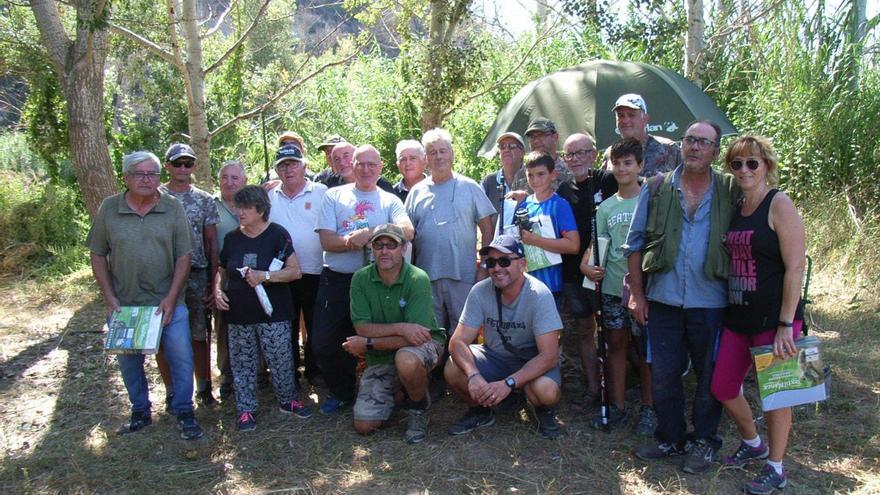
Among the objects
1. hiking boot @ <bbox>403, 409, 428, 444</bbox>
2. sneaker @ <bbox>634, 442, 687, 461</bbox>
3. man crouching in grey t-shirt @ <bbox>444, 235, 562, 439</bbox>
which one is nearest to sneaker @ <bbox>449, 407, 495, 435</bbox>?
man crouching in grey t-shirt @ <bbox>444, 235, 562, 439</bbox>

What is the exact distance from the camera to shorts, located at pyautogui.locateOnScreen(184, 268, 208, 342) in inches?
195

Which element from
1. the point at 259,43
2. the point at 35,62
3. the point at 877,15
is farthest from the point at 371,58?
the point at 259,43

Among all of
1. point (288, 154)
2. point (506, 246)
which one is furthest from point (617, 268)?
point (288, 154)

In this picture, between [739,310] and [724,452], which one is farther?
[724,452]

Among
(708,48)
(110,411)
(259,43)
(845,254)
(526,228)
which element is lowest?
(110,411)

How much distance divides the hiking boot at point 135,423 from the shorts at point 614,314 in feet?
10.4

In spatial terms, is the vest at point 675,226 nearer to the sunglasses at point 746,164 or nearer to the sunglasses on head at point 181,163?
the sunglasses at point 746,164

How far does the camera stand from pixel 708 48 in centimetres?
974

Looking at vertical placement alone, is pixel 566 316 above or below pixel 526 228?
below

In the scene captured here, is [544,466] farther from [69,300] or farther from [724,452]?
[69,300]

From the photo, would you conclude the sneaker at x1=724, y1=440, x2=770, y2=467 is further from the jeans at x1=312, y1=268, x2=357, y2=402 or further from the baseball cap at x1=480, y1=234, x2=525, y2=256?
the jeans at x1=312, y1=268, x2=357, y2=402

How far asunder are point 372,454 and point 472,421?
2.28ft

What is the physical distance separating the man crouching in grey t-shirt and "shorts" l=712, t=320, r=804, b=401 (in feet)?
3.08

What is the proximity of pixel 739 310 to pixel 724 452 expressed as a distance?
1.06m
